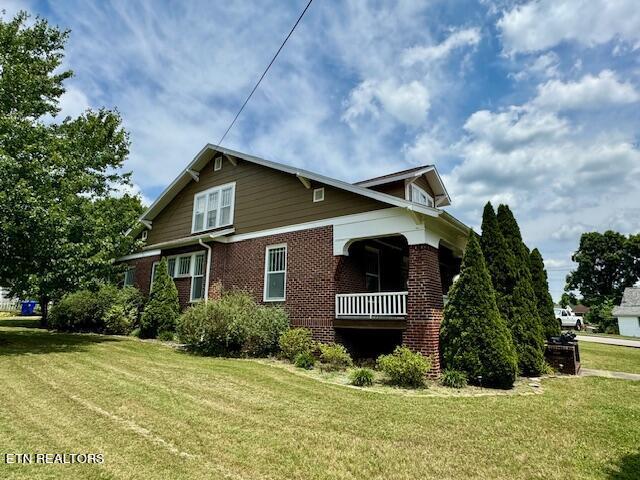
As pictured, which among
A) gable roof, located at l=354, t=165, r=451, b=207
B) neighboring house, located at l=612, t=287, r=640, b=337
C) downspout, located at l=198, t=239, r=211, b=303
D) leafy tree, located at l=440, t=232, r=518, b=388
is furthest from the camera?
neighboring house, located at l=612, t=287, r=640, b=337

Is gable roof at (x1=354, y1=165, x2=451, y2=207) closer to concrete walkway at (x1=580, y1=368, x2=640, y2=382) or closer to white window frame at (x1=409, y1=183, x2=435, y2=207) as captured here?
white window frame at (x1=409, y1=183, x2=435, y2=207)

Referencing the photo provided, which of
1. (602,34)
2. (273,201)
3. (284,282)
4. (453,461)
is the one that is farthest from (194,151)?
(453,461)

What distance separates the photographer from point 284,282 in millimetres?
12602

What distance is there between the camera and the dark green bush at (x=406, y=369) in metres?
8.03

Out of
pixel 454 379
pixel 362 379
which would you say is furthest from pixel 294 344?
pixel 454 379

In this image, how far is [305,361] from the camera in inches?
385

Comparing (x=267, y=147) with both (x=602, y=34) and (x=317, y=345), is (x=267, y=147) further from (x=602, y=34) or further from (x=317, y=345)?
(x=602, y=34)

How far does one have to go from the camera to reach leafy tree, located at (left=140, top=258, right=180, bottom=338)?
48.0 feet

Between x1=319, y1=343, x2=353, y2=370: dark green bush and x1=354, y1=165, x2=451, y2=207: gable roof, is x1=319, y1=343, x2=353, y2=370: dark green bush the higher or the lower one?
the lower one

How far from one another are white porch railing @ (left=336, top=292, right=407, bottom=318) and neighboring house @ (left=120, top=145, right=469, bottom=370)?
0.03 metres

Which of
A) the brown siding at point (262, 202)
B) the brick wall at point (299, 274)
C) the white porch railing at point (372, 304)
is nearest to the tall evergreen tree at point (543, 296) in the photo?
the white porch railing at point (372, 304)

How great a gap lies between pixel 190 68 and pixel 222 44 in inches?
56.7

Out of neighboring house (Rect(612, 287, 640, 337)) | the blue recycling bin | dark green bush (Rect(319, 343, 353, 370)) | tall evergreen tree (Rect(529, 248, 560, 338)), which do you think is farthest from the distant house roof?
the blue recycling bin

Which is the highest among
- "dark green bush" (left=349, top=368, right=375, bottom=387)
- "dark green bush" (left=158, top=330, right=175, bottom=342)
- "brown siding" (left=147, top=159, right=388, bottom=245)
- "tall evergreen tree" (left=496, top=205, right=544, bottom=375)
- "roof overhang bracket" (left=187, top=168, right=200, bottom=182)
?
"roof overhang bracket" (left=187, top=168, right=200, bottom=182)
